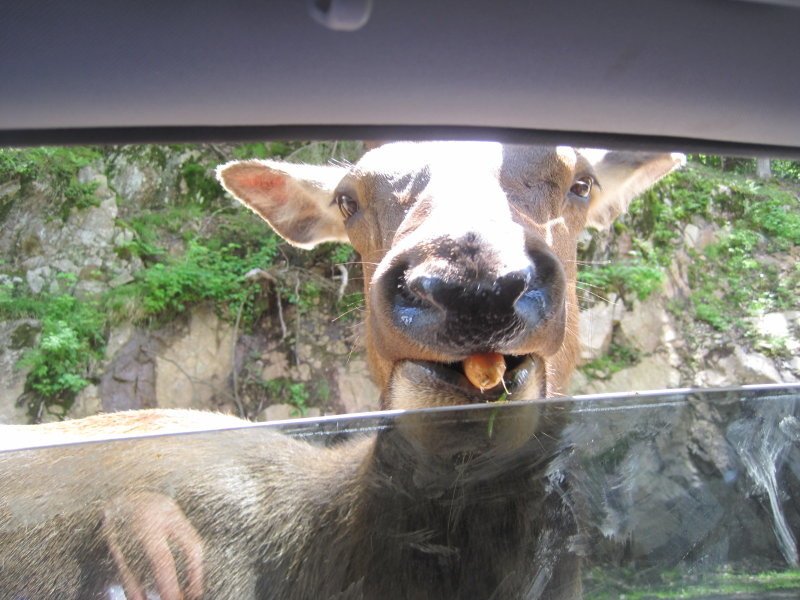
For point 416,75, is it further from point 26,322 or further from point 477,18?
point 26,322

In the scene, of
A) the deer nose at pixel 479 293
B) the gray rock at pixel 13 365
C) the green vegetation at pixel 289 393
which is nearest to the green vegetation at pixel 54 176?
the gray rock at pixel 13 365

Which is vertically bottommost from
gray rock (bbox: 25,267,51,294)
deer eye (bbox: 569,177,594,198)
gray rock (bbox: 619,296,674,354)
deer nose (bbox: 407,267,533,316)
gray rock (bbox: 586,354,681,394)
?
gray rock (bbox: 586,354,681,394)

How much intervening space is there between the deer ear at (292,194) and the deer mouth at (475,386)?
2496 millimetres

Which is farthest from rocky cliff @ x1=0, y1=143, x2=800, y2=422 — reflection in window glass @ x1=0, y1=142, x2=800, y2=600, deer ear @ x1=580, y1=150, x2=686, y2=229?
reflection in window glass @ x1=0, y1=142, x2=800, y2=600

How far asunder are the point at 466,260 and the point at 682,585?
1.19m

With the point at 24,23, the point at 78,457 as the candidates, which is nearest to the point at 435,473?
the point at 78,457

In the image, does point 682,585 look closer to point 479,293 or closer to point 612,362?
point 479,293

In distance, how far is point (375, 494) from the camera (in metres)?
2.16

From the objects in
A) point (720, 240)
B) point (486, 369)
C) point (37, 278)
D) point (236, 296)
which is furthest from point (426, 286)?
point (720, 240)

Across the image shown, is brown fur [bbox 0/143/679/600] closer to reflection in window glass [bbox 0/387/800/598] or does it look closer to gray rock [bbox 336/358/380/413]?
reflection in window glass [bbox 0/387/800/598]

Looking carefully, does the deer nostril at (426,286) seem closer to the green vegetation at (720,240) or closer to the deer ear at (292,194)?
the deer ear at (292,194)

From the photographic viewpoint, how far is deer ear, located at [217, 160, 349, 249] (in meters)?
5.32

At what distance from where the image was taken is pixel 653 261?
9562 millimetres

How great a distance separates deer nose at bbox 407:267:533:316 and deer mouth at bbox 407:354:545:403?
41cm
